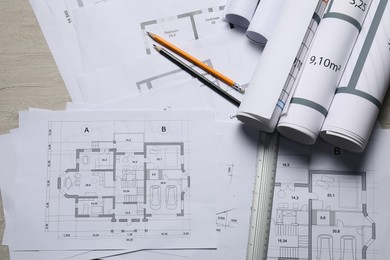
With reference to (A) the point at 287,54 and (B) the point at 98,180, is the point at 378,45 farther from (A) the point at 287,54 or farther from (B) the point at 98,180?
(B) the point at 98,180

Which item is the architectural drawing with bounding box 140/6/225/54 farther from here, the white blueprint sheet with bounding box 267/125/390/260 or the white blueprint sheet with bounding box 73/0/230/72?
the white blueprint sheet with bounding box 267/125/390/260

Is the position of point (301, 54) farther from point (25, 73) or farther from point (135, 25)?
point (25, 73)

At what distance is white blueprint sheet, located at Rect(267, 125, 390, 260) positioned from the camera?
65 cm

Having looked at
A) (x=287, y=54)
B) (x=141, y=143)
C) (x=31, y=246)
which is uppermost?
(x=287, y=54)

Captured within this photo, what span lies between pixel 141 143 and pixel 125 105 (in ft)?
0.18

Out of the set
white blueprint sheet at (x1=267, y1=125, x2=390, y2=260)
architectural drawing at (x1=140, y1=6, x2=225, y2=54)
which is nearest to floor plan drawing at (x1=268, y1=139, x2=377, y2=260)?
white blueprint sheet at (x1=267, y1=125, x2=390, y2=260)

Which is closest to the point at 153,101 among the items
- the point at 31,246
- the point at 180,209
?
the point at 180,209

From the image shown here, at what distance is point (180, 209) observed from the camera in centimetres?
66

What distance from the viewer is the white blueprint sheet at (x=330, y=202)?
2.13ft

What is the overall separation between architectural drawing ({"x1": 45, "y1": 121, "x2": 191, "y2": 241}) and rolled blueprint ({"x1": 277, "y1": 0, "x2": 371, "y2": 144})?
0.16 m

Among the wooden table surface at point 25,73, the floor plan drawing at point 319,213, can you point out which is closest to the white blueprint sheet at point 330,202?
the floor plan drawing at point 319,213

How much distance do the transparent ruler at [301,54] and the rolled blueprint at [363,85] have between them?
0.05 meters

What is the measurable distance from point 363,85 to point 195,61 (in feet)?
0.72

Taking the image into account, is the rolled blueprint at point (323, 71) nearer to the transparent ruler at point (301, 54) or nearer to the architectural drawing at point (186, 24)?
the transparent ruler at point (301, 54)
